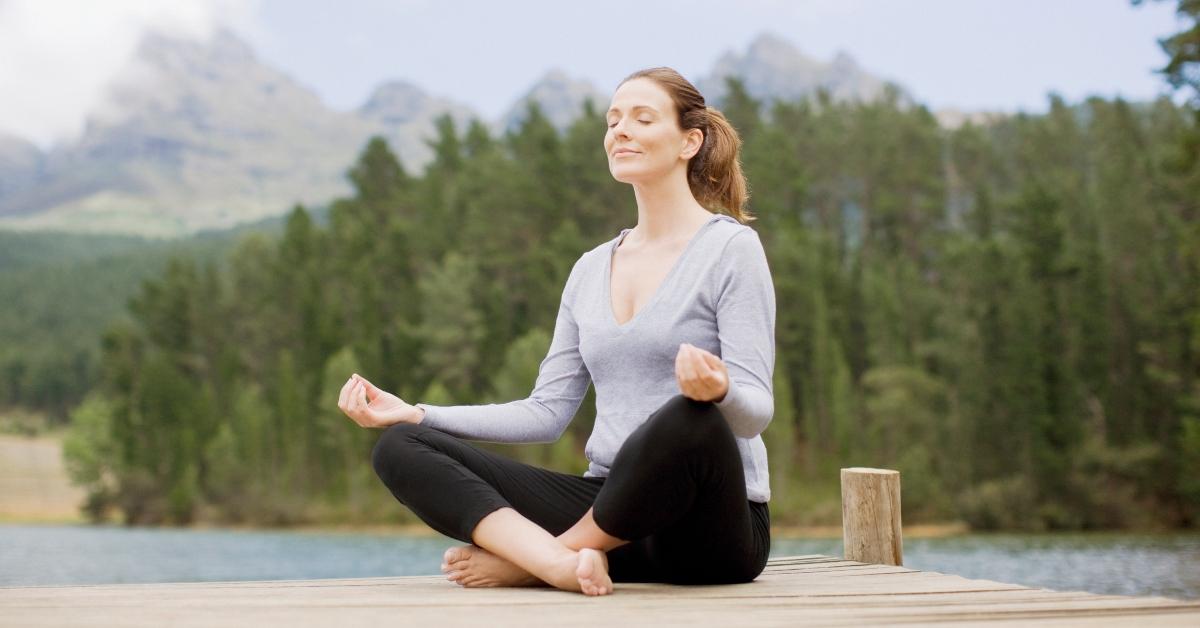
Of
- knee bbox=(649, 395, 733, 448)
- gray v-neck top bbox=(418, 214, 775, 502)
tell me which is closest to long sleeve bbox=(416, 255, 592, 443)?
gray v-neck top bbox=(418, 214, 775, 502)

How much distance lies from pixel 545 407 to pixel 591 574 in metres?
0.73

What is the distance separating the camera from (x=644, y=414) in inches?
125

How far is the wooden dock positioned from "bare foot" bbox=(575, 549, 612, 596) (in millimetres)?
39

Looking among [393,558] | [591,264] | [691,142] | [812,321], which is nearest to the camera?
[691,142]

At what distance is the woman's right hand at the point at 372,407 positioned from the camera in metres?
3.22

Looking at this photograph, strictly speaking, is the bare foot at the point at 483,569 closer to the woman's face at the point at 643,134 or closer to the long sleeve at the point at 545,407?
the long sleeve at the point at 545,407

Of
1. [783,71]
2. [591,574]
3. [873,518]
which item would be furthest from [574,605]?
[783,71]

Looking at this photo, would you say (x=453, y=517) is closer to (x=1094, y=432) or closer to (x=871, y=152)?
(x=1094, y=432)

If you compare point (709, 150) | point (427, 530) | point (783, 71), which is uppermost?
point (783, 71)

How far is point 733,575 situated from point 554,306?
43010 mm

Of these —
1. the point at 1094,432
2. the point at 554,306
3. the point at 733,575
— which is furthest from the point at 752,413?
the point at 554,306

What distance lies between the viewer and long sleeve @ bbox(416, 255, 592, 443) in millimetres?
3385

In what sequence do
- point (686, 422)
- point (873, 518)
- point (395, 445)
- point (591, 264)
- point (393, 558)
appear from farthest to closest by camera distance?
point (393, 558)
point (873, 518)
point (591, 264)
point (395, 445)
point (686, 422)

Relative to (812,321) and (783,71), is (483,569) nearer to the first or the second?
(812,321)
